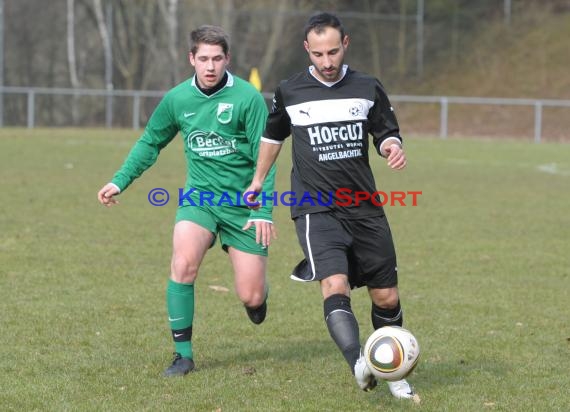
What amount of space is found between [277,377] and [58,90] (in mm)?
29070

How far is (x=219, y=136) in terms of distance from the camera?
20.1 ft

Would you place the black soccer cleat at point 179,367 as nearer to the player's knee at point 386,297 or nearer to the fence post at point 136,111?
the player's knee at point 386,297

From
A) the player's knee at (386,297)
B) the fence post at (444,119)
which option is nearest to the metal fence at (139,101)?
the fence post at (444,119)

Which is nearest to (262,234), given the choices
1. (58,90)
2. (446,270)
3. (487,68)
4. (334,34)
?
(334,34)

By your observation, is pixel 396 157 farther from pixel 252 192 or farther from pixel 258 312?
pixel 258 312

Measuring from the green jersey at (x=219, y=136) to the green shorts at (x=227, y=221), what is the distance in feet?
0.14

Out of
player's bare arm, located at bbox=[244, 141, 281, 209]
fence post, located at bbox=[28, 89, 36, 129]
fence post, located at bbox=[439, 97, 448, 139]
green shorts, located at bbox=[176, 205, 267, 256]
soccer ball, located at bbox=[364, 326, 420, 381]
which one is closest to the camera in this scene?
soccer ball, located at bbox=[364, 326, 420, 381]

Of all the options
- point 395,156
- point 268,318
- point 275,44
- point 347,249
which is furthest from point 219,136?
point 275,44

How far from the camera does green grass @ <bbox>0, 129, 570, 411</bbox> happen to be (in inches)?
215

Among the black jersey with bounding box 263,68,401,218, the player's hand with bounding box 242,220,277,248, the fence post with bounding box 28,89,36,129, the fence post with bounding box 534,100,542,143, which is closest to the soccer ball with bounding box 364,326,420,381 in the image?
the black jersey with bounding box 263,68,401,218

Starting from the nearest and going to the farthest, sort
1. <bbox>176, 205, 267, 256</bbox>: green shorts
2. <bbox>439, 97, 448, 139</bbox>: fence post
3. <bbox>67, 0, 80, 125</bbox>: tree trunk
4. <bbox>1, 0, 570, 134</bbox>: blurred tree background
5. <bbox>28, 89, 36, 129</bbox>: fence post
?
<bbox>176, 205, 267, 256</bbox>: green shorts → <bbox>28, 89, 36, 129</bbox>: fence post → <bbox>1, 0, 570, 134</bbox>: blurred tree background → <bbox>67, 0, 80, 125</bbox>: tree trunk → <bbox>439, 97, 448, 139</bbox>: fence post

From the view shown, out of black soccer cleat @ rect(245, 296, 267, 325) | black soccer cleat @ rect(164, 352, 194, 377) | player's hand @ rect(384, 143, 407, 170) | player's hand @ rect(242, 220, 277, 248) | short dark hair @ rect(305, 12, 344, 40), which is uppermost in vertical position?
short dark hair @ rect(305, 12, 344, 40)

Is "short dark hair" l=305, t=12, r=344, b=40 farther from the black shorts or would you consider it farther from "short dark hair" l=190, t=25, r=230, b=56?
the black shorts

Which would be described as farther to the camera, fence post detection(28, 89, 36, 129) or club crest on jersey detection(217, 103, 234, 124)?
fence post detection(28, 89, 36, 129)
